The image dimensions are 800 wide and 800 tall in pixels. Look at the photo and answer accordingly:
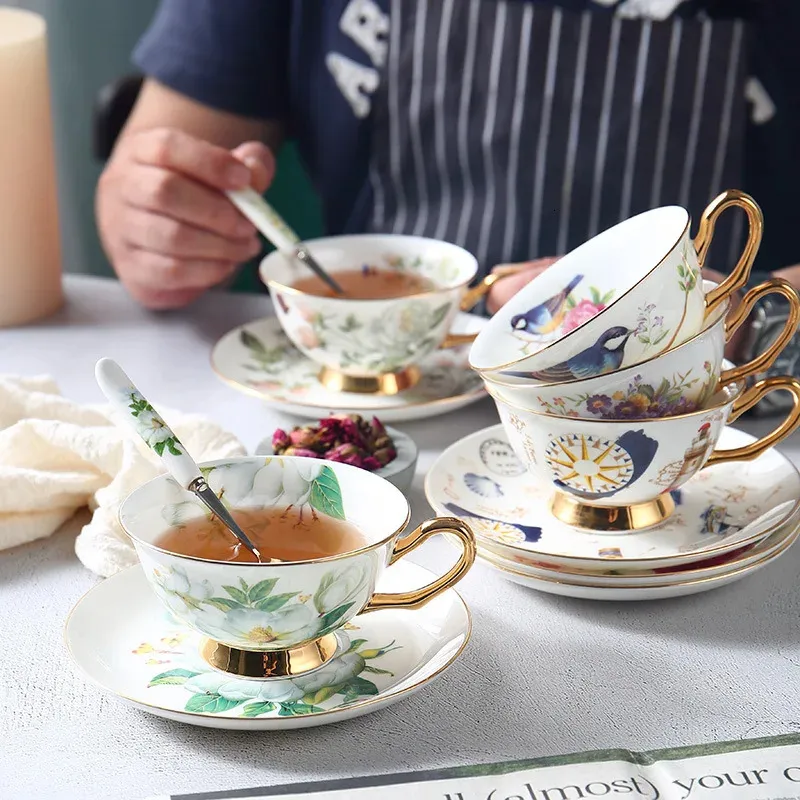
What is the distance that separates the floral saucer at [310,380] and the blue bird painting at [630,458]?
0.91 ft

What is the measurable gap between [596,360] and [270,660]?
0.90 ft

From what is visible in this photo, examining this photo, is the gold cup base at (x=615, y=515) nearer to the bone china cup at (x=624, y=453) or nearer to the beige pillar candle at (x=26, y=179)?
the bone china cup at (x=624, y=453)

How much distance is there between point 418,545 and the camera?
63cm

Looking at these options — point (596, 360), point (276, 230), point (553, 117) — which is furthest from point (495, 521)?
point (553, 117)

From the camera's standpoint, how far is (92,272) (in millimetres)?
2076

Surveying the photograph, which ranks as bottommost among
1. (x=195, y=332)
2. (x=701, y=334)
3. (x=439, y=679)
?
(x=195, y=332)

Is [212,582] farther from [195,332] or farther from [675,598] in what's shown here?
[195,332]

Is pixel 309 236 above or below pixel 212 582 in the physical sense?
below

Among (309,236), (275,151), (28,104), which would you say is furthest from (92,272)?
(28,104)

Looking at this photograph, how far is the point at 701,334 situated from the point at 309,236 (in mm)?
1340

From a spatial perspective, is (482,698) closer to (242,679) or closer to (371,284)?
(242,679)

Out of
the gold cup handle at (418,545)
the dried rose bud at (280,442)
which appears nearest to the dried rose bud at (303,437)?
the dried rose bud at (280,442)

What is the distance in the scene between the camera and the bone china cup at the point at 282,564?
22.5 inches

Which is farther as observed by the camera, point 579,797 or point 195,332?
point 195,332
